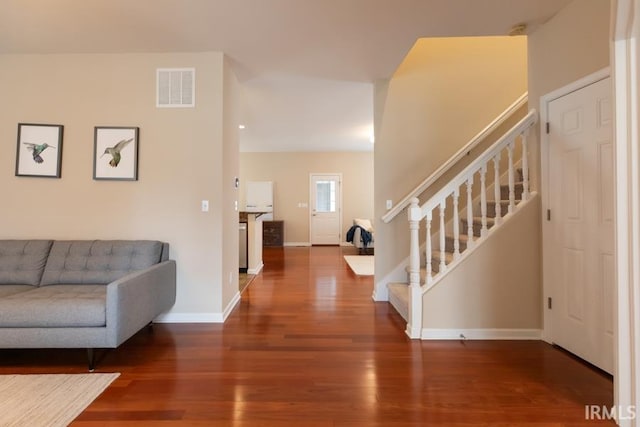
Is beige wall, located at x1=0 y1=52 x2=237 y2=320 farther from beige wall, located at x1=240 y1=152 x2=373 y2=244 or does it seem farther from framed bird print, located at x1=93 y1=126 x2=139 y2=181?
beige wall, located at x1=240 y1=152 x2=373 y2=244

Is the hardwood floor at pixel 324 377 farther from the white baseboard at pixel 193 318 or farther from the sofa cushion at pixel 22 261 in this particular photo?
the sofa cushion at pixel 22 261

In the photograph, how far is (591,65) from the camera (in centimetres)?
208

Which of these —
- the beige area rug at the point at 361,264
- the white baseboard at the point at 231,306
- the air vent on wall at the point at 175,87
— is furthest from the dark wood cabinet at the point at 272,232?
the air vent on wall at the point at 175,87

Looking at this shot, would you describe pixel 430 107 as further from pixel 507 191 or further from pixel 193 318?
pixel 193 318

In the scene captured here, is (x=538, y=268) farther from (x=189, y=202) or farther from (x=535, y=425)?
(x=189, y=202)

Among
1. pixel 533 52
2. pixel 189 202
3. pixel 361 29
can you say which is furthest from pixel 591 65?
pixel 189 202

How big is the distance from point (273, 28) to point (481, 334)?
302 cm

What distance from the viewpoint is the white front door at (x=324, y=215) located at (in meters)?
8.74

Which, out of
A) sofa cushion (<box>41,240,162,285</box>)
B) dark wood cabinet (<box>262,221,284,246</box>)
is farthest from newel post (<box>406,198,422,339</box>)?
dark wood cabinet (<box>262,221,284,246</box>)

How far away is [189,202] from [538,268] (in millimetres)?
3109

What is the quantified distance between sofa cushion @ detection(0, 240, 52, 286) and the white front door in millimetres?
6452

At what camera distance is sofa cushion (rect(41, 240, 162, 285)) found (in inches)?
102

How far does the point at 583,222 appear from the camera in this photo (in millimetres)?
2166

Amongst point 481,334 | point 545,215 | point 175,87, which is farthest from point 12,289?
point 545,215
